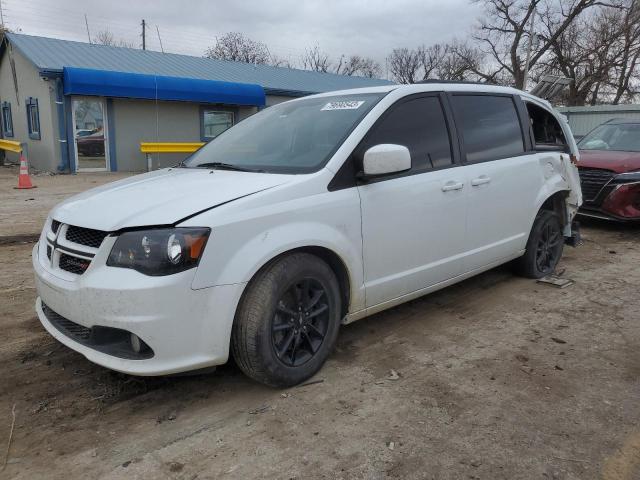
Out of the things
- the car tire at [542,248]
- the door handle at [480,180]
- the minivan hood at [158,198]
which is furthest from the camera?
the car tire at [542,248]

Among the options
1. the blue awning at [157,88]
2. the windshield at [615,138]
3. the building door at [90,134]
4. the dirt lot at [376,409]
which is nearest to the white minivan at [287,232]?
the dirt lot at [376,409]

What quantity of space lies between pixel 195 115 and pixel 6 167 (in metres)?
6.74

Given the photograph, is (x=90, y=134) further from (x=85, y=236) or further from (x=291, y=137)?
(x=85, y=236)

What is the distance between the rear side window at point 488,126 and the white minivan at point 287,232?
0.06 feet

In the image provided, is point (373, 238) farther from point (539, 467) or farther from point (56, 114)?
point (56, 114)

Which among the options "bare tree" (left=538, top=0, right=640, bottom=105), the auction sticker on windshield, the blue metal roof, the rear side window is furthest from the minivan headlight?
"bare tree" (left=538, top=0, right=640, bottom=105)

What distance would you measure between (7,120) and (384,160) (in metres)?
→ 21.5

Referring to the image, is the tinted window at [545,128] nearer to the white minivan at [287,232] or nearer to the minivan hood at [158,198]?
the white minivan at [287,232]

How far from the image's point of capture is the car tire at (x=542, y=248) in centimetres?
510

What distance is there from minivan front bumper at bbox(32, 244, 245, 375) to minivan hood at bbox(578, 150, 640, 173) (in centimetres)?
681

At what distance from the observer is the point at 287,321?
3025mm

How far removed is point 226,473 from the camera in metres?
2.37

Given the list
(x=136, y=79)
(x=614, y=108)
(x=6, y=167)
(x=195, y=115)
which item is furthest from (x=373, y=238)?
(x=614, y=108)

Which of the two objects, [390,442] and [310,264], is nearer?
[390,442]
